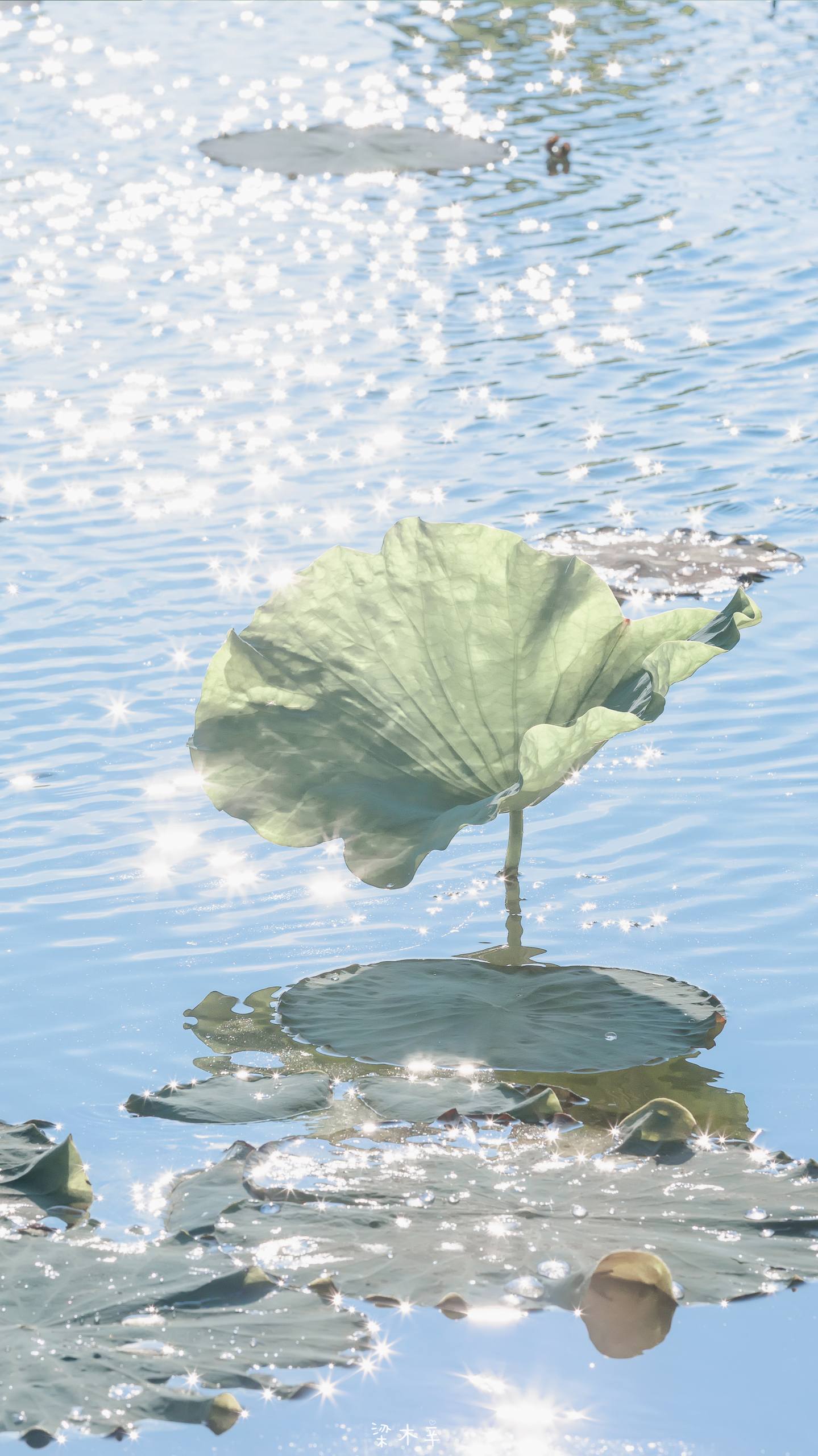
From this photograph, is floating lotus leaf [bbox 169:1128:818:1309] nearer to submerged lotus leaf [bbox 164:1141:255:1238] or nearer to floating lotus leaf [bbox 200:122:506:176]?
submerged lotus leaf [bbox 164:1141:255:1238]

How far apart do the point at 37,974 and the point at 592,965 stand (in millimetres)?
1029

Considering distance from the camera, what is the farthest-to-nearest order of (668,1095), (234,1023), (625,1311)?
(234,1023), (668,1095), (625,1311)

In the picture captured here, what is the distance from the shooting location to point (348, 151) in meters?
10.1

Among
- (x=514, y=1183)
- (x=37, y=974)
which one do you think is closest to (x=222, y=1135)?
(x=514, y=1183)

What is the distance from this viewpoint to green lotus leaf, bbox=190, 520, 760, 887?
9.92 feet

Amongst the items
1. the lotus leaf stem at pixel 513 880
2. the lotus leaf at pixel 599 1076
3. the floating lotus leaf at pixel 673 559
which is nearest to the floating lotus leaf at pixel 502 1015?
the lotus leaf at pixel 599 1076

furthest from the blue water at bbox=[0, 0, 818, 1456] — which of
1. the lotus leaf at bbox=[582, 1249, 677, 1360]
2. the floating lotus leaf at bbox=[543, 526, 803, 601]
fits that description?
the floating lotus leaf at bbox=[543, 526, 803, 601]

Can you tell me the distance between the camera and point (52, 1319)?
A: 6.34 feet

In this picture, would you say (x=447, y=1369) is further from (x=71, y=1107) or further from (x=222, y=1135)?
(x=71, y=1107)

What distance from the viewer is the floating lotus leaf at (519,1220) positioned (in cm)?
205

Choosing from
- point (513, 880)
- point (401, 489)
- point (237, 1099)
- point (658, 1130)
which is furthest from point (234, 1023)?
A: point (401, 489)

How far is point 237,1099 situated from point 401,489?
3.39m

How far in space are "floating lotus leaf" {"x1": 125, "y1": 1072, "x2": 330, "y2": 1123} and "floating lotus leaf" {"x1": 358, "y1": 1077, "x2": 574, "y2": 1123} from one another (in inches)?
3.4

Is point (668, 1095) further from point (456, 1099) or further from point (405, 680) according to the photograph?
point (405, 680)
